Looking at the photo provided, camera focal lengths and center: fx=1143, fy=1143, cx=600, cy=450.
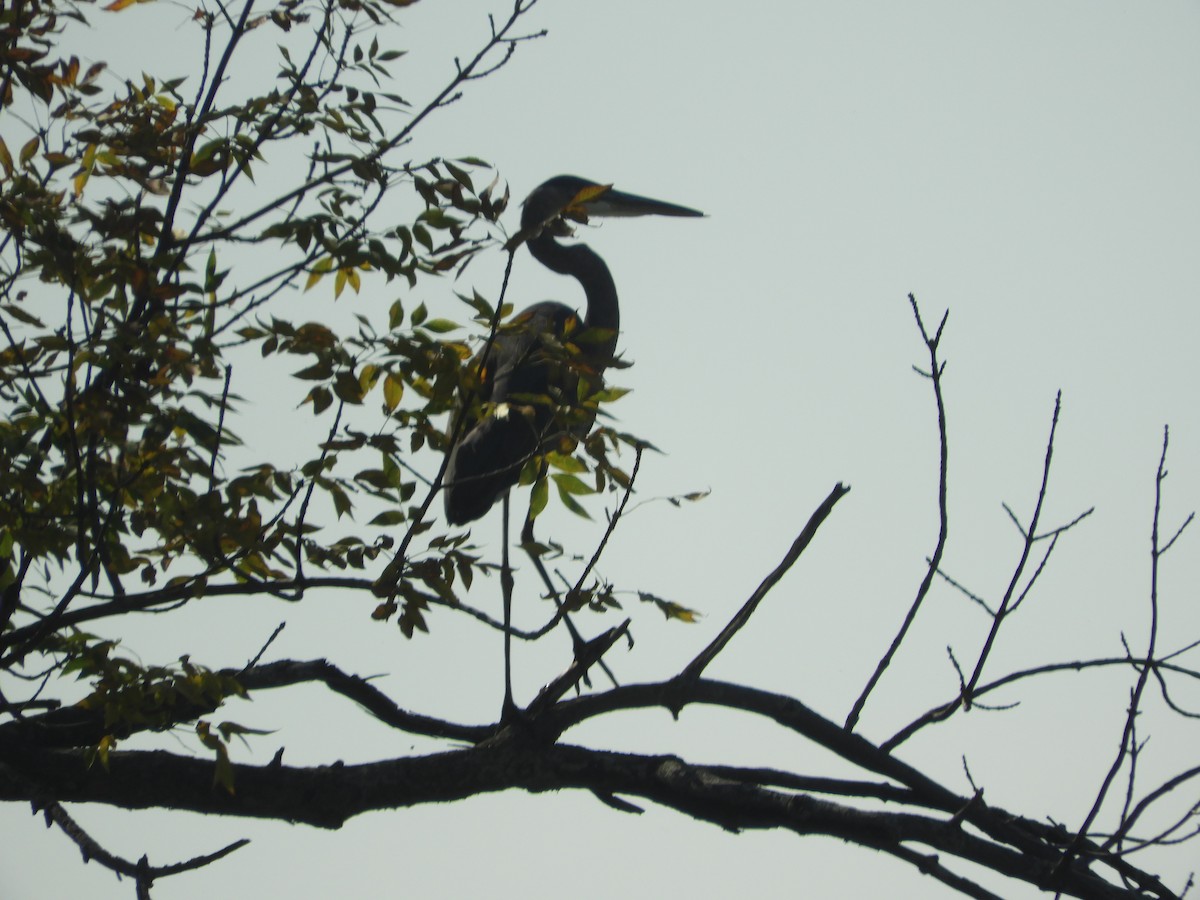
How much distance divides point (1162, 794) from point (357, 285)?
81.4 inches

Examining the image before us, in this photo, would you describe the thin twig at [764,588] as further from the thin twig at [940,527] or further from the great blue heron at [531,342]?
the great blue heron at [531,342]

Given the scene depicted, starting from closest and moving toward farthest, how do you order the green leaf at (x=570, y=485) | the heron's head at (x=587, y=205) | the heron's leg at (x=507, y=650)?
the green leaf at (x=570, y=485) < the heron's leg at (x=507, y=650) < the heron's head at (x=587, y=205)

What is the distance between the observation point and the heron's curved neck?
7059 mm

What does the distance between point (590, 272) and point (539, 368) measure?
0.78 metres

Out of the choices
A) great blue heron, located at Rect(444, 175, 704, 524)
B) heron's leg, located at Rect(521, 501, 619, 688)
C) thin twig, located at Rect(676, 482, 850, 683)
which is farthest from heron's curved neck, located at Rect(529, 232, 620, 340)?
thin twig, located at Rect(676, 482, 850, 683)

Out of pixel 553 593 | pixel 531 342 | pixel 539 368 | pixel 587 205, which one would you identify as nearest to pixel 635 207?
pixel 587 205

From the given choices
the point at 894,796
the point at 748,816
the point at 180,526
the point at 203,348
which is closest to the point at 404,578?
the point at 180,526

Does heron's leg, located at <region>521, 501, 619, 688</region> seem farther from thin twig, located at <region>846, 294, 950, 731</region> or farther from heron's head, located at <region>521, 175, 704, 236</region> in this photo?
heron's head, located at <region>521, 175, 704, 236</region>

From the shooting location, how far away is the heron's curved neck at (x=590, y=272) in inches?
278

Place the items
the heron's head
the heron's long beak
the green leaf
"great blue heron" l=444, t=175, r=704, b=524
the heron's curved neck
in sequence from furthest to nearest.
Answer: the heron's long beak < the heron's head < the heron's curved neck < "great blue heron" l=444, t=175, r=704, b=524 < the green leaf

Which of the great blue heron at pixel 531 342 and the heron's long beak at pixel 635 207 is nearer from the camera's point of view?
the great blue heron at pixel 531 342

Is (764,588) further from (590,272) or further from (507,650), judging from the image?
(590,272)

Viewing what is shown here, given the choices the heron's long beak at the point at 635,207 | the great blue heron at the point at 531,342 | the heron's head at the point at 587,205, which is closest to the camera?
the great blue heron at the point at 531,342

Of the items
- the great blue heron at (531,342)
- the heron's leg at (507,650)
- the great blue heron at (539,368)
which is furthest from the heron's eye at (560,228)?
the great blue heron at (531,342)
